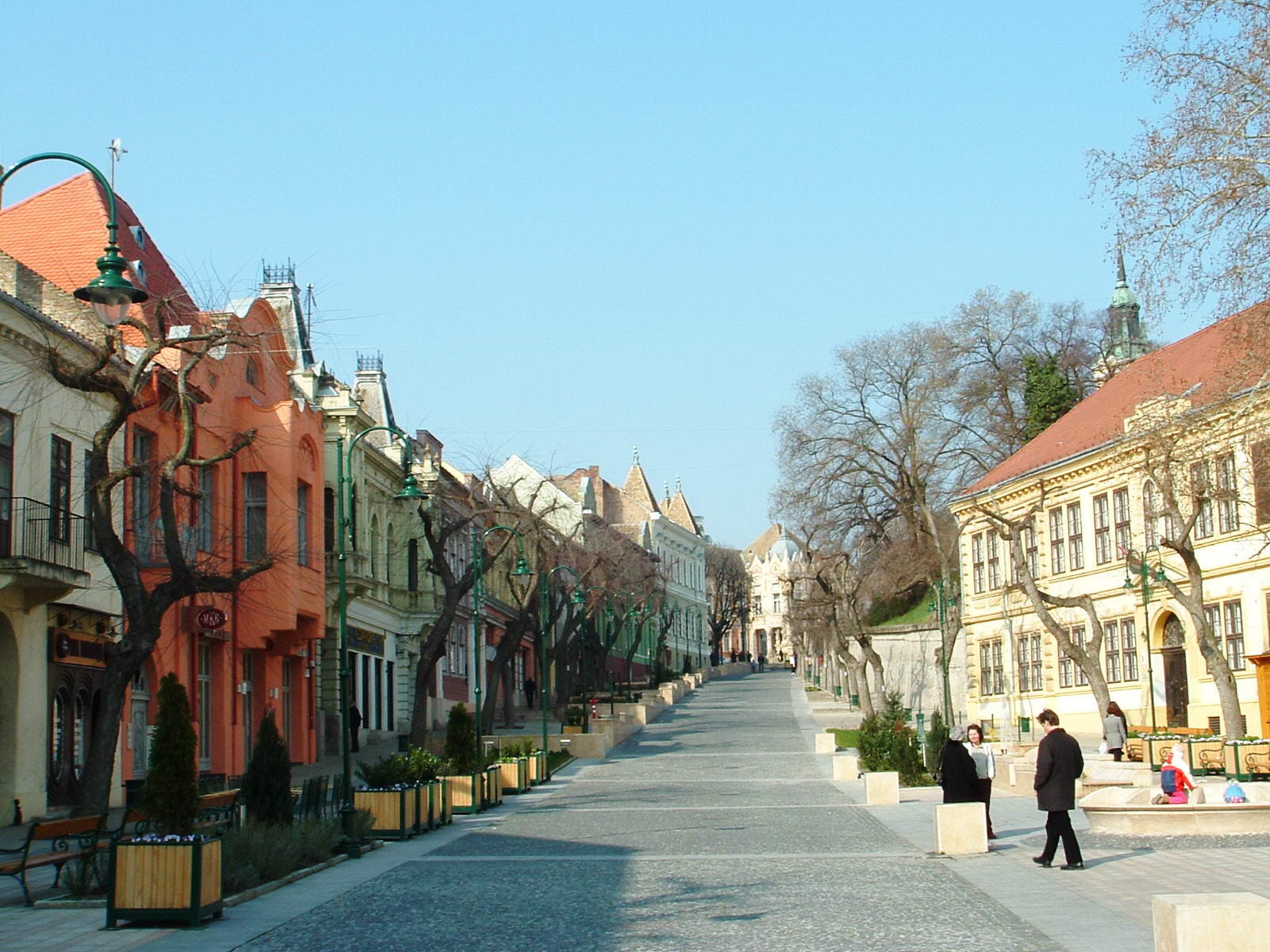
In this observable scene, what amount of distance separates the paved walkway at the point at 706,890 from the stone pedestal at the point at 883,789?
0.33 m

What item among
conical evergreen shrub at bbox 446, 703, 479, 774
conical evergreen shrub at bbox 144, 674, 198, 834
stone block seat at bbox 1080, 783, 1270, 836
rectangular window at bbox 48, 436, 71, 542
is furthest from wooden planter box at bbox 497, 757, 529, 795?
conical evergreen shrub at bbox 144, 674, 198, 834

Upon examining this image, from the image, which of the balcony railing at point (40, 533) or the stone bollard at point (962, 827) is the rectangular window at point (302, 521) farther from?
the stone bollard at point (962, 827)

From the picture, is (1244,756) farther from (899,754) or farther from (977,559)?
(977,559)

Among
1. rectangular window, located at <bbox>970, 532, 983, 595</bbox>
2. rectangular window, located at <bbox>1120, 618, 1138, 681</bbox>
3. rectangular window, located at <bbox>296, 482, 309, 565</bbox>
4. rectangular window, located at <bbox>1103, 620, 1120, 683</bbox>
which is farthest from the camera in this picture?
rectangular window, located at <bbox>970, 532, 983, 595</bbox>

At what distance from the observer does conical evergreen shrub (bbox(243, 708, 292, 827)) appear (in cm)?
1855

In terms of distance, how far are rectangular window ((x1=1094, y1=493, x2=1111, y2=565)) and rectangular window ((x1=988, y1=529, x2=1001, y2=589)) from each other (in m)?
7.50

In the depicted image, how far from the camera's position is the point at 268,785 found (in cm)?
1866

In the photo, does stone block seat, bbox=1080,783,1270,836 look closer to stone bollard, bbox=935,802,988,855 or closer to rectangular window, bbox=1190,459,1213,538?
stone bollard, bbox=935,802,988,855

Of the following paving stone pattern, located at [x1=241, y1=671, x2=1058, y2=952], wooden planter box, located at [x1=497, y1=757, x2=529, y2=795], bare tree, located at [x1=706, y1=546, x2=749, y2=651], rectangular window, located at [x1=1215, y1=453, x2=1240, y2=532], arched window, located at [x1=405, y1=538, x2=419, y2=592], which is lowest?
paving stone pattern, located at [x1=241, y1=671, x2=1058, y2=952]

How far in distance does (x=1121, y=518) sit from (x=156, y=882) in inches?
1471

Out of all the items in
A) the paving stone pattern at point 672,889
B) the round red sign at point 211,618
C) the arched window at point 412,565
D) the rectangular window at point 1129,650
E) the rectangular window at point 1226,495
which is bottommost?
the paving stone pattern at point 672,889

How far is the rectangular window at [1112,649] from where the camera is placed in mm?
45750

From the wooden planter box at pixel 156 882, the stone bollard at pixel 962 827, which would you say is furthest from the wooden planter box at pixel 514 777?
the wooden planter box at pixel 156 882

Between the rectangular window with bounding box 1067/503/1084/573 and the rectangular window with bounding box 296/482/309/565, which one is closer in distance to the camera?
the rectangular window with bounding box 296/482/309/565
